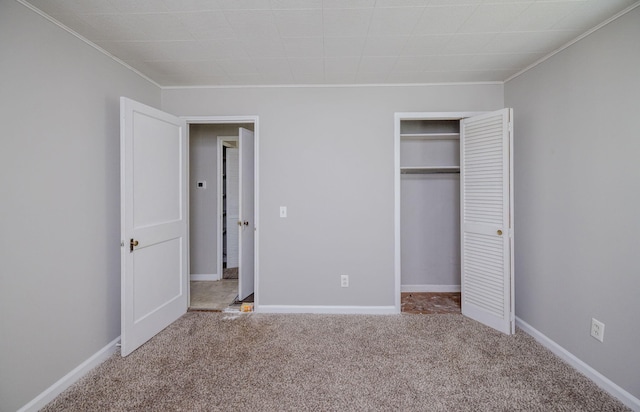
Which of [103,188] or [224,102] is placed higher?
[224,102]

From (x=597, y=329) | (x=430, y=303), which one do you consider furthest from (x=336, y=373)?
(x=597, y=329)

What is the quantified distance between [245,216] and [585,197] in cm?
318

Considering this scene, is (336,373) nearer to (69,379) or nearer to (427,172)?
Result: (69,379)

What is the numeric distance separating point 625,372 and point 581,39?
2.31 meters

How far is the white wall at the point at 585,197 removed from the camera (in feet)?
5.79

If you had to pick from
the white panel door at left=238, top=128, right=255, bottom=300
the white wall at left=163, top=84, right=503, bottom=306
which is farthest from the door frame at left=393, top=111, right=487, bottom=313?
the white panel door at left=238, top=128, right=255, bottom=300

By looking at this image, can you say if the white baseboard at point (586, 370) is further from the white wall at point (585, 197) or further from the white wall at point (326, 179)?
the white wall at point (326, 179)

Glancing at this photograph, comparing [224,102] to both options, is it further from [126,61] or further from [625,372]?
[625,372]

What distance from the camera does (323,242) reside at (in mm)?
3092

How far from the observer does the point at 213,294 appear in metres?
3.65

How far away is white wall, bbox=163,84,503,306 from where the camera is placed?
9.99 ft

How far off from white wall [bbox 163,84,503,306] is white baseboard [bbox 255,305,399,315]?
0.15 ft

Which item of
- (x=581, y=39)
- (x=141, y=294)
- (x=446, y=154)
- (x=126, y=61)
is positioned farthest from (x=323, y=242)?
(x=581, y=39)

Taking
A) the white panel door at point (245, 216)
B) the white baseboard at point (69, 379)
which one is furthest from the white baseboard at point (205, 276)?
the white baseboard at point (69, 379)
